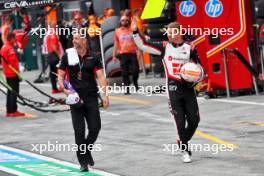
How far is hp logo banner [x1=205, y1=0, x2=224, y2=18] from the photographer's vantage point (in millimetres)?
18766

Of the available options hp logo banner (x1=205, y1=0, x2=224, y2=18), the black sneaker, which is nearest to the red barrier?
hp logo banner (x1=205, y1=0, x2=224, y2=18)

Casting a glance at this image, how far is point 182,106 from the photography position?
1235 cm

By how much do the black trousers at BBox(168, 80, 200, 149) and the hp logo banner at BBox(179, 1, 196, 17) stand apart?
7.53 meters

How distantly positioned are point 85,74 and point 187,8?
320 inches

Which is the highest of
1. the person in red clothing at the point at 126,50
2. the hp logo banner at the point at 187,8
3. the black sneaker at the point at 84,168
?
the hp logo banner at the point at 187,8

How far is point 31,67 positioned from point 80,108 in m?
22.7

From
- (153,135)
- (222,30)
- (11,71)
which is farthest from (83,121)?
(222,30)

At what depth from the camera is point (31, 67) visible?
34344 millimetres

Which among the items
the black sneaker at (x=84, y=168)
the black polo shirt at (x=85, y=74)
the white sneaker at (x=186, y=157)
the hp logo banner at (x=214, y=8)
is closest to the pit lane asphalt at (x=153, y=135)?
the white sneaker at (x=186, y=157)

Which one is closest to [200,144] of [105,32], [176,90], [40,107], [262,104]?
[176,90]

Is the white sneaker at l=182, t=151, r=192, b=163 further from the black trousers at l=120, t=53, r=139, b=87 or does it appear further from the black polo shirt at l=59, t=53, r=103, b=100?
the black trousers at l=120, t=53, r=139, b=87

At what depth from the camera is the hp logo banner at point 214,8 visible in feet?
61.6

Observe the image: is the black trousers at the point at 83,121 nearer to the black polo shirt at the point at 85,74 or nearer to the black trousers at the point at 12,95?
the black polo shirt at the point at 85,74

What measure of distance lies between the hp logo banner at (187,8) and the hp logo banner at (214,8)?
2.58ft
